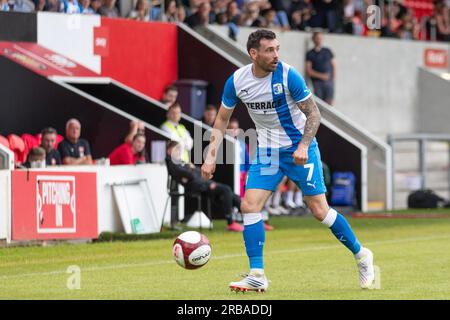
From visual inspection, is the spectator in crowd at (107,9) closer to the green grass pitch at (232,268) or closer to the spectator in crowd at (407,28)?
the green grass pitch at (232,268)

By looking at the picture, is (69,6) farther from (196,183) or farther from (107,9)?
(196,183)

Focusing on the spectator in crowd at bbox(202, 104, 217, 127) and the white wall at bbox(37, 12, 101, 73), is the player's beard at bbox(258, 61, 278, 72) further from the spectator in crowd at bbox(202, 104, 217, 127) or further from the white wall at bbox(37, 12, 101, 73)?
the white wall at bbox(37, 12, 101, 73)

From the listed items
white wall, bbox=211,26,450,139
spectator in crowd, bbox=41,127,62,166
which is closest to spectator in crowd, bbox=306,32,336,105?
white wall, bbox=211,26,450,139

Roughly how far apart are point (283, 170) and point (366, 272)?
1.18 m

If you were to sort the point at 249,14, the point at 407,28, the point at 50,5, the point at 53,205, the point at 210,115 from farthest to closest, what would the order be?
1. the point at 407,28
2. the point at 249,14
3. the point at 210,115
4. the point at 50,5
5. the point at 53,205

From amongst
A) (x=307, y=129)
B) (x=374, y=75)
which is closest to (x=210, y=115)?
(x=374, y=75)

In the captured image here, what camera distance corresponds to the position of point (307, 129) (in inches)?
408

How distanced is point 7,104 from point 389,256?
8.65 meters

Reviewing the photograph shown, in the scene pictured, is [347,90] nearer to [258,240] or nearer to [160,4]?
[160,4]

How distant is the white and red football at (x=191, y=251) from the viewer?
10.8 metres

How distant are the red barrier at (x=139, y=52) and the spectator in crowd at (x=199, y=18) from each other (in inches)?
19.2

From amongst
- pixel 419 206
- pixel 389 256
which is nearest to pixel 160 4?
pixel 419 206

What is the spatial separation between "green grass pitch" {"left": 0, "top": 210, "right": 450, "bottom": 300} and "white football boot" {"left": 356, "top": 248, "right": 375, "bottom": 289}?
0.09 meters

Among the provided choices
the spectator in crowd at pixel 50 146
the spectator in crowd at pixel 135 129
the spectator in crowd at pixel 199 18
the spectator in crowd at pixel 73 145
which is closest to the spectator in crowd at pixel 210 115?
the spectator in crowd at pixel 135 129
